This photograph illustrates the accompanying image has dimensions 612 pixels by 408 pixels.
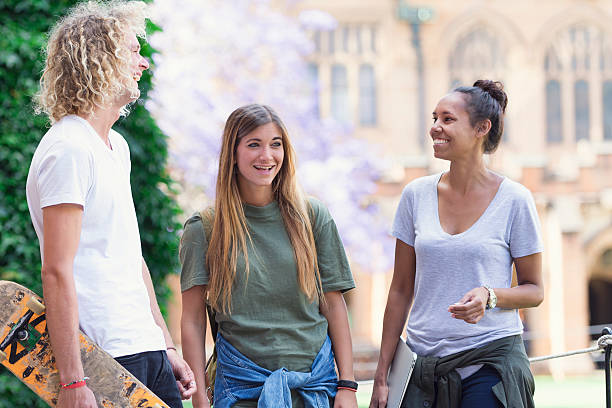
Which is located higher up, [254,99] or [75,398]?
[254,99]

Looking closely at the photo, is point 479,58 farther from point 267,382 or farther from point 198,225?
point 267,382

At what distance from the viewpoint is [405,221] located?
3.00 meters

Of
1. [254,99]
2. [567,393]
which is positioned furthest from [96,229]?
[254,99]

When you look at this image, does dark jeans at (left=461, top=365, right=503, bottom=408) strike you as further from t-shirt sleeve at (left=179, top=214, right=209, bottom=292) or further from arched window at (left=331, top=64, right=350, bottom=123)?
arched window at (left=331, top=64, right=350, bottom=123)

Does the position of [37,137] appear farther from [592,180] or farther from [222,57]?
[592,180]

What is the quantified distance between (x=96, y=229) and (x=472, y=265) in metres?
1.26

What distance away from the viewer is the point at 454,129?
2889 mm

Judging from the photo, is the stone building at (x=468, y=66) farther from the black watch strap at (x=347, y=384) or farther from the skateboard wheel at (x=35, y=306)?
the skateboard wheel at (x=35, y=306)

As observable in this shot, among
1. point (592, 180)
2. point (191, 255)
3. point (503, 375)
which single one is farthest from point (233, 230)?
point (592, 180)

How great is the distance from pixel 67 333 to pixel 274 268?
2.67 ft

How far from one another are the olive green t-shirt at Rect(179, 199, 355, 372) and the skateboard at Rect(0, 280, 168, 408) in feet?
1.83

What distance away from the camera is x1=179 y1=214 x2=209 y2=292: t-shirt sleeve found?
2.79 m

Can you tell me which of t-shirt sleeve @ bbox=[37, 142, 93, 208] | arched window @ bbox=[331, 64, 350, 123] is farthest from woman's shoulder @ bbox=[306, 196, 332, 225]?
arched window @ bbox=[331, 64, 350, 123]

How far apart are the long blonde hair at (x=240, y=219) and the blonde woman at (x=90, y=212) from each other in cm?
33
